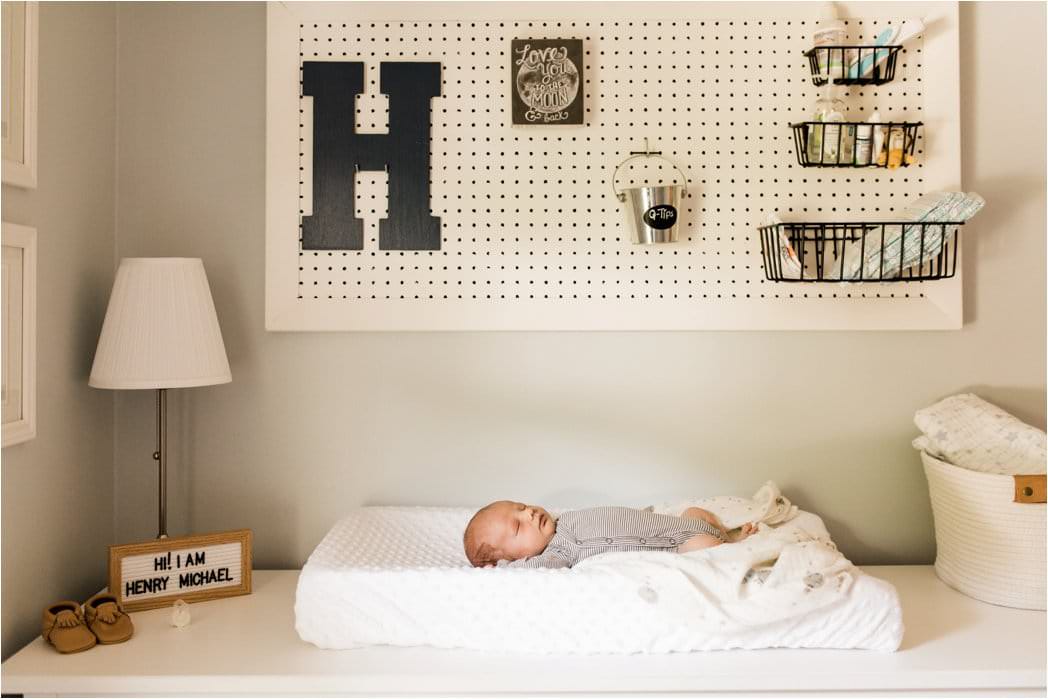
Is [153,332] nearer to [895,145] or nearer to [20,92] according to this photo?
[20,92]

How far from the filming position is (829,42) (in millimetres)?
1871

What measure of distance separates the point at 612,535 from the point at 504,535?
0.24 metres

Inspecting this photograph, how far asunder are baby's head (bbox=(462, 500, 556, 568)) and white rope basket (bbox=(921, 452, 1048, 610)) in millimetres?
915

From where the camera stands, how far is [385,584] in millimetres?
1452

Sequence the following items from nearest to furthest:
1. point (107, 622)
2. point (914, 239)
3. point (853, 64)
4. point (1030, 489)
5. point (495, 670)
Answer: point (495, 670) < point (107, 622) < point (1030, 489) < point (914, 239) < point (853, 64)

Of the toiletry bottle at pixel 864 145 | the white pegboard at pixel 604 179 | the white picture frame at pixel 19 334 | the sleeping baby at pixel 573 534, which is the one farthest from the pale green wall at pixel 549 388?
the white picture frame at pixel 19 334

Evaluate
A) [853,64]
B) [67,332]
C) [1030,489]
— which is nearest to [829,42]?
[853,64]

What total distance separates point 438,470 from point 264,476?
442 millimetres

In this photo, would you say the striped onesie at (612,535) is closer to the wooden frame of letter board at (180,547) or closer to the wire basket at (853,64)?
the wooden frame of letter board at (180,547)

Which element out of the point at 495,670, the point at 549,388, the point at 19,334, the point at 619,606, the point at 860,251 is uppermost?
the point at 860,251

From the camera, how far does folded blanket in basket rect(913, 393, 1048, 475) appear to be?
178 cm

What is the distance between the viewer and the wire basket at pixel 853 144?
187 cm

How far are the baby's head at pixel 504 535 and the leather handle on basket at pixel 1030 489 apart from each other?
100 cm

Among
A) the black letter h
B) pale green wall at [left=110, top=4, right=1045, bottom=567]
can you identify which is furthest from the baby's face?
the black letter h
